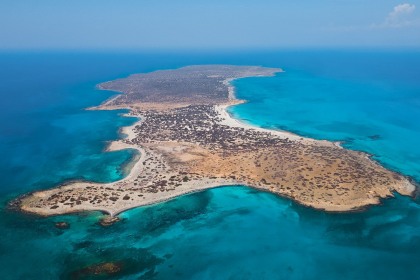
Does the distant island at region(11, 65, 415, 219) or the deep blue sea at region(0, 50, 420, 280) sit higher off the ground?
the distant island at region(11, 65, 415, 219)

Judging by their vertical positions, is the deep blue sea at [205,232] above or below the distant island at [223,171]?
below

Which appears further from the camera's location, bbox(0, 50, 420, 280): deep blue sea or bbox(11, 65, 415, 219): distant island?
bbox(11, 65, 415, 219): distant island

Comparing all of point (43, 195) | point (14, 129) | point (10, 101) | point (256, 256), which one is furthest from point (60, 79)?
point (256, 256)

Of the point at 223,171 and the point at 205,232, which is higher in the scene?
the point at 223,171

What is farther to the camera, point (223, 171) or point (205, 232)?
point (223, 171)

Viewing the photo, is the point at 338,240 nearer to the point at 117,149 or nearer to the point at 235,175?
the point at 235,175

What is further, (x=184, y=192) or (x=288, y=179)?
(x=288, y=179)

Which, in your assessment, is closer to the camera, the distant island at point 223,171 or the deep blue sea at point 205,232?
the deep blue sea at point 205,232

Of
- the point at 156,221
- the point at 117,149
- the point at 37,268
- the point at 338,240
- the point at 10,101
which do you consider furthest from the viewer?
the point at 10,101
